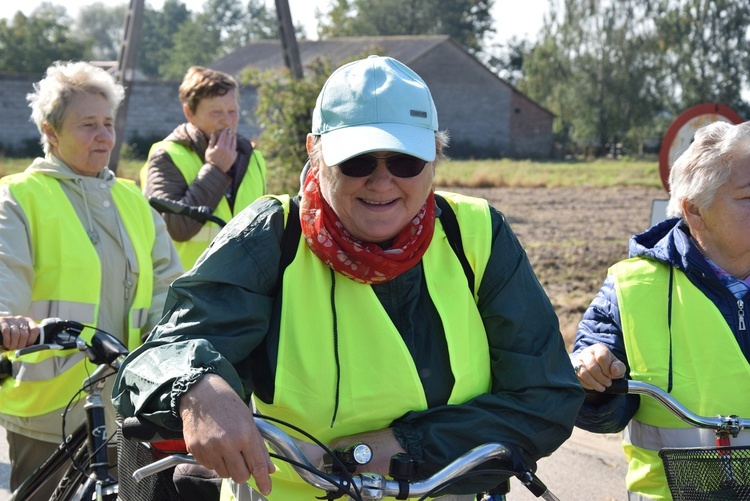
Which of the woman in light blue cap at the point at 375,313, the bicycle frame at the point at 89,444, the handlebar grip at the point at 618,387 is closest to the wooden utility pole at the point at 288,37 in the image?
the bicycle frame at the point at 89,444

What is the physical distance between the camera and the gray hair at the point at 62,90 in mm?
4297

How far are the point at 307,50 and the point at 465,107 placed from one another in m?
11.3

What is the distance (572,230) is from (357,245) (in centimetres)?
1490

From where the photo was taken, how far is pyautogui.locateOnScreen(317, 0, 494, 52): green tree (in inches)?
3314

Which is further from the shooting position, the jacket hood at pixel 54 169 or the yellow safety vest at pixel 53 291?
the jacket hood at pixel 54 169

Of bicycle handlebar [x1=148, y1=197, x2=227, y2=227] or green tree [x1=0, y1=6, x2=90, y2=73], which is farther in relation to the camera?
green tree [x1=0, y1=6, x2=90, y2=73]

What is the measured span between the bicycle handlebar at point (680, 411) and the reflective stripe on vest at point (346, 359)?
710 mm

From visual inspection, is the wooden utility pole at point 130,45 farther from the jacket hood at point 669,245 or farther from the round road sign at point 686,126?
the jacket hood at point 669,245

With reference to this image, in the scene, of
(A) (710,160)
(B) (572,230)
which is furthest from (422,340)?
(B) (572,230)

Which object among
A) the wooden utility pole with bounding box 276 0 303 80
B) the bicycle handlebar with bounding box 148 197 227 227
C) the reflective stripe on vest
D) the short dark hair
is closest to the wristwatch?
the reflective stripe on vest

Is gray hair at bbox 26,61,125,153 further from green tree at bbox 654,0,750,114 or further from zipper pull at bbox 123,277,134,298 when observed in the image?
green tree at bbox 654,0,750,114

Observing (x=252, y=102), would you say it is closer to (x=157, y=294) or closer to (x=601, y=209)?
(x=601, y=209)

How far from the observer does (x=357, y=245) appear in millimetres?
2334

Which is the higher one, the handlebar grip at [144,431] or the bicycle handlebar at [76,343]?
the handlebar grip at [144,431]
